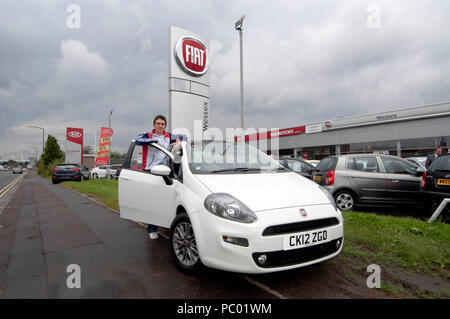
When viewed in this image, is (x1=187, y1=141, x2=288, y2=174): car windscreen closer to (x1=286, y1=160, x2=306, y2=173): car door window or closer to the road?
the road

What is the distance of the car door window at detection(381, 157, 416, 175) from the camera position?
Answer: 5.93 metres

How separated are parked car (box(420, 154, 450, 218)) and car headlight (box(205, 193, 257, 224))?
4.33m

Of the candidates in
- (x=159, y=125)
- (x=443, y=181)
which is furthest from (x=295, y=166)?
(x=159, y=125)

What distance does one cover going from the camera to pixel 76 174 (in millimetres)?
18062

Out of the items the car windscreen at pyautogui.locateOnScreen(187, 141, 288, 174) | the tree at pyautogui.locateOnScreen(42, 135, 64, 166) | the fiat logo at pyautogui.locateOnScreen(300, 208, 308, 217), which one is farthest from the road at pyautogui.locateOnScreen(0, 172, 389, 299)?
the tree at pyautogui.locateOnScreen(42, 135, 64, 166)

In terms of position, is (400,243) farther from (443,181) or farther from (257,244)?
(257,244)

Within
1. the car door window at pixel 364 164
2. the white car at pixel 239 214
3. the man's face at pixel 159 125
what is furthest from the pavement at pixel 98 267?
the car door window at pixel 364 164

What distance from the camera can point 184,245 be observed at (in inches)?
111

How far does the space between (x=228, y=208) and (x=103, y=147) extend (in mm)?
21414

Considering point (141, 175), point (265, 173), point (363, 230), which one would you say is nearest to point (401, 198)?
point (363, 230)

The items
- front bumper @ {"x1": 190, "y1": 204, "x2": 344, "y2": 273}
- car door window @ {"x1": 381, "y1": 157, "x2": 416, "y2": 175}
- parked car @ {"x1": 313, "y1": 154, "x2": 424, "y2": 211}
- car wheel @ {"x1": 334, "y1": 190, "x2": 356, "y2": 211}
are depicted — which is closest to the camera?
front bumper @ {"x1": 190, "y1": 204, "x2": 344, "y2": 273}

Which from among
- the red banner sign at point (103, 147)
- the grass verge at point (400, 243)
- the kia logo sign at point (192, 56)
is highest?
the kia logo sign at point (192, 56)

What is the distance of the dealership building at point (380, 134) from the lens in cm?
2112

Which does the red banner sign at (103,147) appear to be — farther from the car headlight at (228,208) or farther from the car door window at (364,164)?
the car headlight at (228,208)
